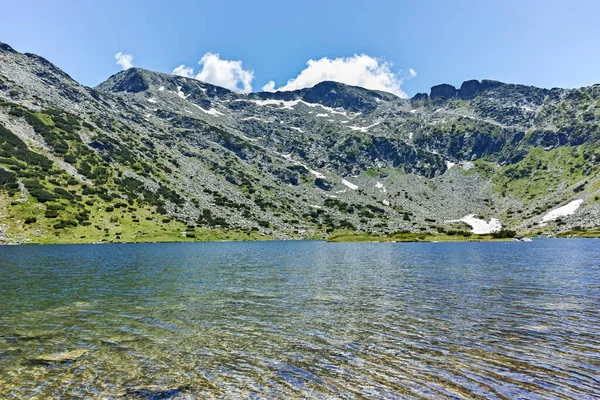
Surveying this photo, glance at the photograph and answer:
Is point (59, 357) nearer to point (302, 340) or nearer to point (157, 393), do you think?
point (157, 393)

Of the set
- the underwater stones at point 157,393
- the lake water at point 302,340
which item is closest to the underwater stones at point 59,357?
the lake water at point 302,340

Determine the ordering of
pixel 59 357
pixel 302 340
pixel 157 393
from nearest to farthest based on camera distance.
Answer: pixel 157 393
pixel 59 357
pixel 302 340

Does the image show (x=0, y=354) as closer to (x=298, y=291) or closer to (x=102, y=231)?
(x=298, y=291)

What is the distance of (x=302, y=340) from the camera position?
2097 cm

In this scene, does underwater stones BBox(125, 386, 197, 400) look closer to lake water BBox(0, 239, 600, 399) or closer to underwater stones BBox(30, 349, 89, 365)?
lake water BBox(0, 239, 600, 399)

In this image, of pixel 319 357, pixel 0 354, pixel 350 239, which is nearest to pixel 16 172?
pixel 350 239

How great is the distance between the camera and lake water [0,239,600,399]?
47.7ft

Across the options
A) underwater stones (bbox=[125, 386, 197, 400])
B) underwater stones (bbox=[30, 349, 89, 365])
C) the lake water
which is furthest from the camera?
underwater stones (bbox=[30, 349, 89, 365])

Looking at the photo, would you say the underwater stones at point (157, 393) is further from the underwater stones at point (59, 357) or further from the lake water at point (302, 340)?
the underwater stones at point (59, 357)

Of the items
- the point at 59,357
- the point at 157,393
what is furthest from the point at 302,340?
the point at 59,357

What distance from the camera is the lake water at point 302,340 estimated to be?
14.5m

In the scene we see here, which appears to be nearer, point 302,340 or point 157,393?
point 157,393

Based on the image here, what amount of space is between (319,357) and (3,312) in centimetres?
2499

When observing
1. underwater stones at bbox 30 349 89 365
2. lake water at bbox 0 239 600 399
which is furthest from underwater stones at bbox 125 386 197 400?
underwater stones at bbox 30 349 89 365
